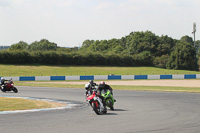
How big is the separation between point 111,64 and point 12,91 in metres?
59.8

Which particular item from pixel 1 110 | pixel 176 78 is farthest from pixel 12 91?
pixel 176 78

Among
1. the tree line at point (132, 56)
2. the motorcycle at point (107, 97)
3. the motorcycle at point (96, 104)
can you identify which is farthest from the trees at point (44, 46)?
the motorcycle at point (96, 104)

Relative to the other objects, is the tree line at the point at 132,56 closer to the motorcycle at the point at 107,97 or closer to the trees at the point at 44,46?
the trees at the point at 44,46

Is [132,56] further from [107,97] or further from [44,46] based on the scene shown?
[44,46]

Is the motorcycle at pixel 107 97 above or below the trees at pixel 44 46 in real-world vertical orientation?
Result: below

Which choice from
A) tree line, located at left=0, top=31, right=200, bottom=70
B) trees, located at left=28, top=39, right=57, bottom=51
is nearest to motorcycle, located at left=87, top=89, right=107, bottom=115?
tree line, located at left=0, top=31, right=200, bottom=70

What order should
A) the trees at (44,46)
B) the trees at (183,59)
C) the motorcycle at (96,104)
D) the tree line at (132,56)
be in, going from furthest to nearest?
the trees at (44,46), the trees at (183,59), the tree line at (132,56), the motorcycle at (96,104)

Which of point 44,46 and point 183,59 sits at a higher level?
point 44,46

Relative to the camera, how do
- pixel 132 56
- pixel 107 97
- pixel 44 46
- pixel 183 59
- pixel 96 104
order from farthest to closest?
pixel 44 46
pixel 183 59
pixel 132 56
pixel 107 97
pixel 96 104

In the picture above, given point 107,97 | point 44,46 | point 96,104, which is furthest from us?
point 44,46

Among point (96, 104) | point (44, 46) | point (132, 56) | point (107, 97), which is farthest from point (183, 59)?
point (44, 46)

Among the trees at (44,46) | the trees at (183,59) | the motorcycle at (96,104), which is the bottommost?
the motorcycle at (96,104)

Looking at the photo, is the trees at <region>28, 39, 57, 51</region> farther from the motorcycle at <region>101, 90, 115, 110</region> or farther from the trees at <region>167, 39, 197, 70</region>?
the motorcycle at <region>101, 90, 115, 110</region>

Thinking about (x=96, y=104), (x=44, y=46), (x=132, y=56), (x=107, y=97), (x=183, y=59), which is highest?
(x=44, y=46)
